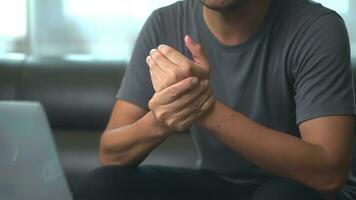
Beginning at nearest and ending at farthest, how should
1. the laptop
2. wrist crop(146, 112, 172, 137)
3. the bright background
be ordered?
the laptop, wrist crop(146, 112, 172, 137), the bright background

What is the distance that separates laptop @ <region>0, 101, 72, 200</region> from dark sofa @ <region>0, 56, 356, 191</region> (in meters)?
0.88

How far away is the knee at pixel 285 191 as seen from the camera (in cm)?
94

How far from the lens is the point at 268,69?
1.18 m

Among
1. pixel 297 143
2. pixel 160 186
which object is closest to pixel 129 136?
pixel 160 186

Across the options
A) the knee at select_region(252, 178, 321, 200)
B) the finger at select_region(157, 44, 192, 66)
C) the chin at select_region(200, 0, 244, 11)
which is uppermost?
the chin at select_region(200, 0, 244, 11)

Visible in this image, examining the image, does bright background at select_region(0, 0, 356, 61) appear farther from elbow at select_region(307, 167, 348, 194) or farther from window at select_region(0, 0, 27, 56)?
elbow at select_region(307, 167, 348, 194)

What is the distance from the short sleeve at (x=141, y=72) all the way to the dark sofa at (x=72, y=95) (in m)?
0.50

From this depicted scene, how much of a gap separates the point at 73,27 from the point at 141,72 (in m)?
0.77

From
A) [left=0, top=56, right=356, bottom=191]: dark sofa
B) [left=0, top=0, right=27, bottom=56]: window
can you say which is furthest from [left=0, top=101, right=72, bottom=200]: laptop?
[left=0, top=0, right=27, bottom=56]: window

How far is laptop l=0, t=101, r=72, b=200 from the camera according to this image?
845 millimetres

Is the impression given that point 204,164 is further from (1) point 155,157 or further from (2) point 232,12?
(1) point 155,157

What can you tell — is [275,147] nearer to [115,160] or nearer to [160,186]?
[160,186]

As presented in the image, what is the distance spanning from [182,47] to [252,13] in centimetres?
17

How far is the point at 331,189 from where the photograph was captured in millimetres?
1067
